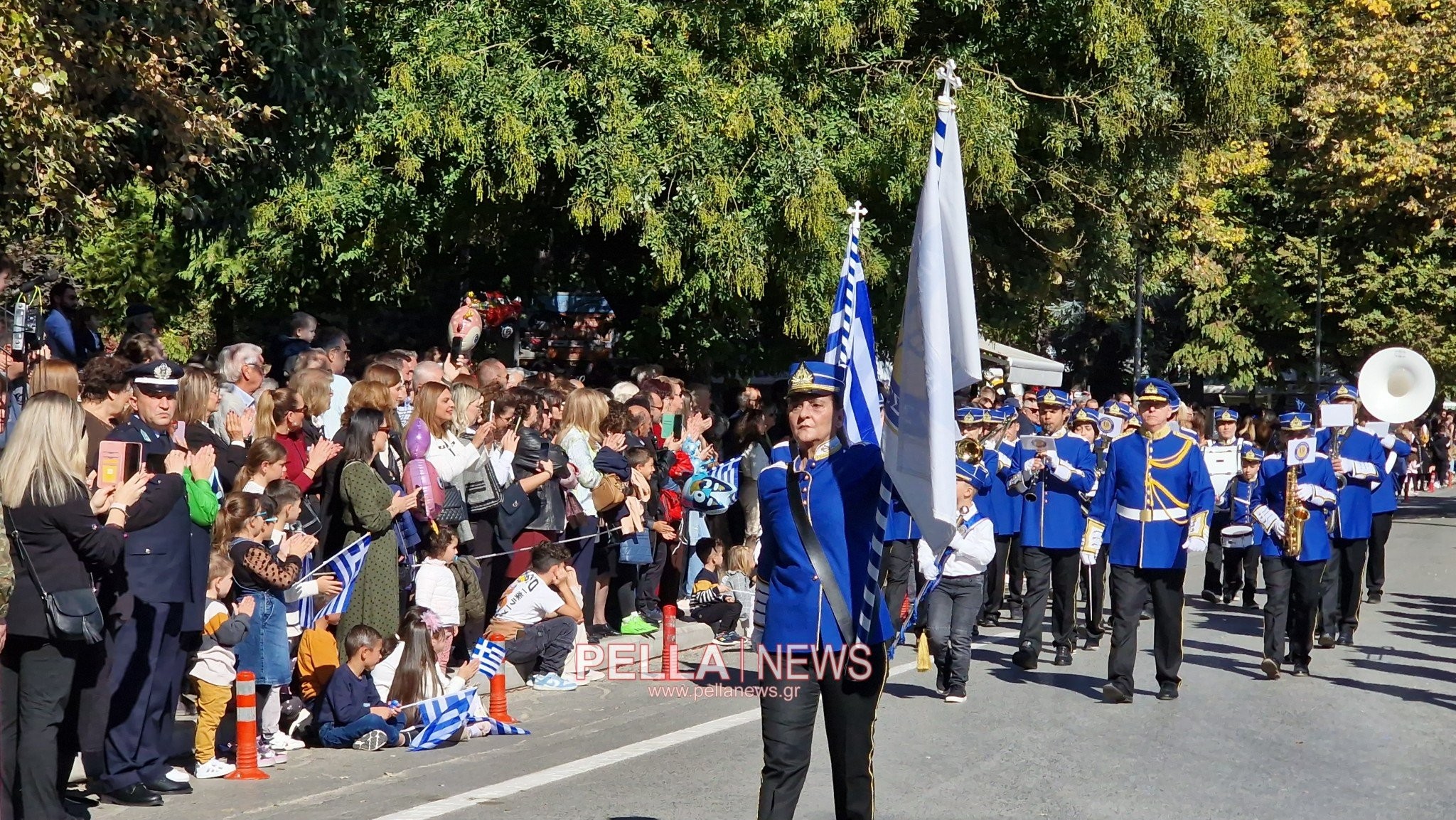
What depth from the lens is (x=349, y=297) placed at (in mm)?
22812

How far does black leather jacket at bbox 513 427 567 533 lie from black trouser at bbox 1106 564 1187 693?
3.80m

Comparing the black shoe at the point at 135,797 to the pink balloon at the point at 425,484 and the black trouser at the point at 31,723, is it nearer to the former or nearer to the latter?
the black trouser at the point at 31,723

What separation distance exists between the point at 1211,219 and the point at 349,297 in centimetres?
1776

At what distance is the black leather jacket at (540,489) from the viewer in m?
12.0

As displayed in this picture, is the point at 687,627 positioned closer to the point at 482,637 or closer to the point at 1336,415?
the point at 482,637

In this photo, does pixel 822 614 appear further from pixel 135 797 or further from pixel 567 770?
pixel 135 797

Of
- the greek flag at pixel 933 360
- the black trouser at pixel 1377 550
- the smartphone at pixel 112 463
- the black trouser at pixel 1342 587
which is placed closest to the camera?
the greek flag at pixel 933 360

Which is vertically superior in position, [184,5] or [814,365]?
[184,5]

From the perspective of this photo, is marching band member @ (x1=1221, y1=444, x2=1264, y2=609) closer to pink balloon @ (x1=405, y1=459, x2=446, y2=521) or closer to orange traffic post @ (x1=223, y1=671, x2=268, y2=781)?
pink balloon @ (x1=405, y1=459, x2=446, y2=521)

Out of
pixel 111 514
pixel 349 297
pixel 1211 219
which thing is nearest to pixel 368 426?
pixel 111 514

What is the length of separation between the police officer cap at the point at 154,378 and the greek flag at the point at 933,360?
357cm

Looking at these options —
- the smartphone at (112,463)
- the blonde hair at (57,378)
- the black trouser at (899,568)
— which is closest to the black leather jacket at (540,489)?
the black trouser at (899,568)

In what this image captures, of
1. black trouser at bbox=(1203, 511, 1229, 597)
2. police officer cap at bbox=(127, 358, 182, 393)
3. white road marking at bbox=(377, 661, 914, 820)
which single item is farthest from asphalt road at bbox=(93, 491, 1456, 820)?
black trouser at bbox=(1203, 511, 1229, 597)

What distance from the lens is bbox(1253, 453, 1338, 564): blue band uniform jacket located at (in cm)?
1270
